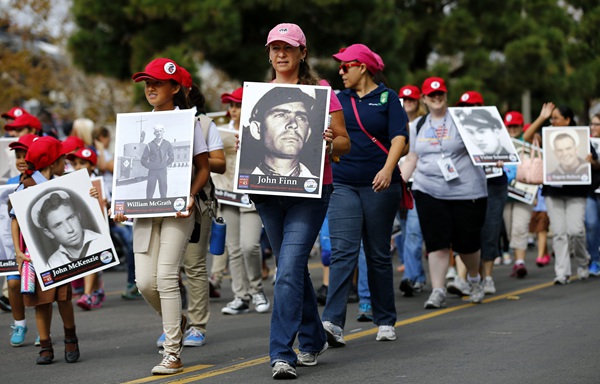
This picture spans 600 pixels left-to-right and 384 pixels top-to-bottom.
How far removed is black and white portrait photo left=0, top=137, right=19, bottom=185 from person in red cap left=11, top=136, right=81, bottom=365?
2.79 metres

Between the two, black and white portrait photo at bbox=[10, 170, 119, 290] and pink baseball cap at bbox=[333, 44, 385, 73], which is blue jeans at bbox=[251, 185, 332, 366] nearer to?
black and white portrait photo at bbox=[10, 170, 119, 290]

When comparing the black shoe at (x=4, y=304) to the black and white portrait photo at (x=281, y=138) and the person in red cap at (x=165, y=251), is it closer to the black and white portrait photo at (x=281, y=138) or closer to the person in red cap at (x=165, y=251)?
the person in red cap at (x=165, y=251)

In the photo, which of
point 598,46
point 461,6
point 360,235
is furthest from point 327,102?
point 598,46

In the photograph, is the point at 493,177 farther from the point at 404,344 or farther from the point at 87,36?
the point at 87,36

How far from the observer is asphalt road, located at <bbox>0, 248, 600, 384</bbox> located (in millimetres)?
7414

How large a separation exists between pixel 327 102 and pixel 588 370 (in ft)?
7.74

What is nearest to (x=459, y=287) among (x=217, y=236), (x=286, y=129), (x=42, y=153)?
(x=217, y=236)

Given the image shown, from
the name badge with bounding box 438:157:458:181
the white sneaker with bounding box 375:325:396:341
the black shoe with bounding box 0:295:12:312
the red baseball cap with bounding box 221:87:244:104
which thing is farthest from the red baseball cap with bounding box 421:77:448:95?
the black shoe with bounding box 0:295:12:312

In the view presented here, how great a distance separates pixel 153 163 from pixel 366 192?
1.82 m

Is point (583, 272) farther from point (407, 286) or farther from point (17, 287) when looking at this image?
point (17, 287)

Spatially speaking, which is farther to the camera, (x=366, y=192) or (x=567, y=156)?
(x=567, y=156)

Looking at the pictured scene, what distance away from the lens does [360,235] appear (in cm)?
862

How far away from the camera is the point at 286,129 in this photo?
732 centimetres

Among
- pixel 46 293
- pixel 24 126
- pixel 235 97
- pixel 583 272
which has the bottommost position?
pixel 583 272
